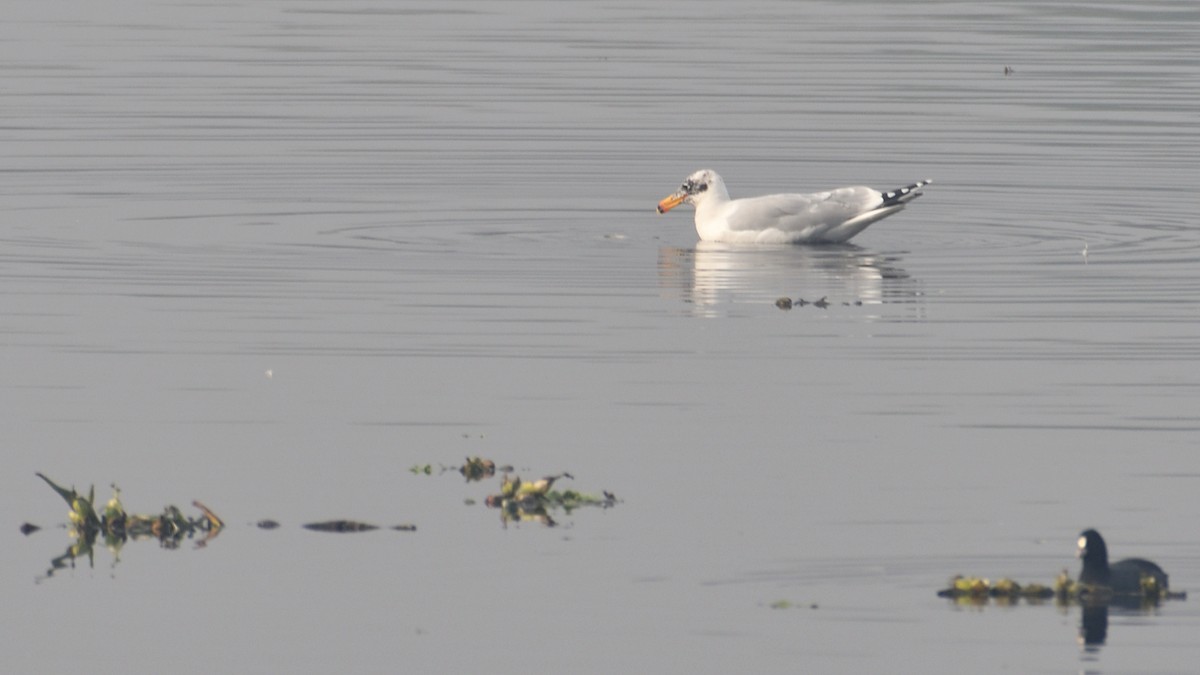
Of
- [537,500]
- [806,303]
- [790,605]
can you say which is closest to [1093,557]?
[790,605]

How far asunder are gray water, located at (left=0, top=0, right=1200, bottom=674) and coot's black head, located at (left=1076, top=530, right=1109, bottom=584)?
0.15 m

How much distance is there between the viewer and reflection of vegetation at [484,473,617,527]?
11211 mm

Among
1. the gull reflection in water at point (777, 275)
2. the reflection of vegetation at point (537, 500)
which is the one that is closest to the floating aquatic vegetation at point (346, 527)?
the reflection of vegetation at point (537, 500)

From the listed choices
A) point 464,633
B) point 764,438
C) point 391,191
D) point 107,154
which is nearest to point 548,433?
point 764,438

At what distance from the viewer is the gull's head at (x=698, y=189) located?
21.9m

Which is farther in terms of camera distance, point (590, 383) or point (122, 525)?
point (590, 383)

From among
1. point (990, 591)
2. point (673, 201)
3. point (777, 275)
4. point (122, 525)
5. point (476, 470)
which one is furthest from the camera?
point (673, 201)

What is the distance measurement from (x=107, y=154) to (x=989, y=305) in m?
12.7

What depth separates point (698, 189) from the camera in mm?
22016

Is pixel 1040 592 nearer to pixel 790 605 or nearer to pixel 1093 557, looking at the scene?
pixel 1093 557

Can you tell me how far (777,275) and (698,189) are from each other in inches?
106

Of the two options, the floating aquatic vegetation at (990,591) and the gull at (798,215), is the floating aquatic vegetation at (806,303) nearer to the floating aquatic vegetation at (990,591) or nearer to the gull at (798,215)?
the gull at (798,215)

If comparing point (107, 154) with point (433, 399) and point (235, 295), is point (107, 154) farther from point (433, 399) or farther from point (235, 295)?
point (433, 399)

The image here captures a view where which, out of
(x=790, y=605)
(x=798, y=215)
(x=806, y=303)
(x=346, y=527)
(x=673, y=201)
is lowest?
(x=790, y=605)
